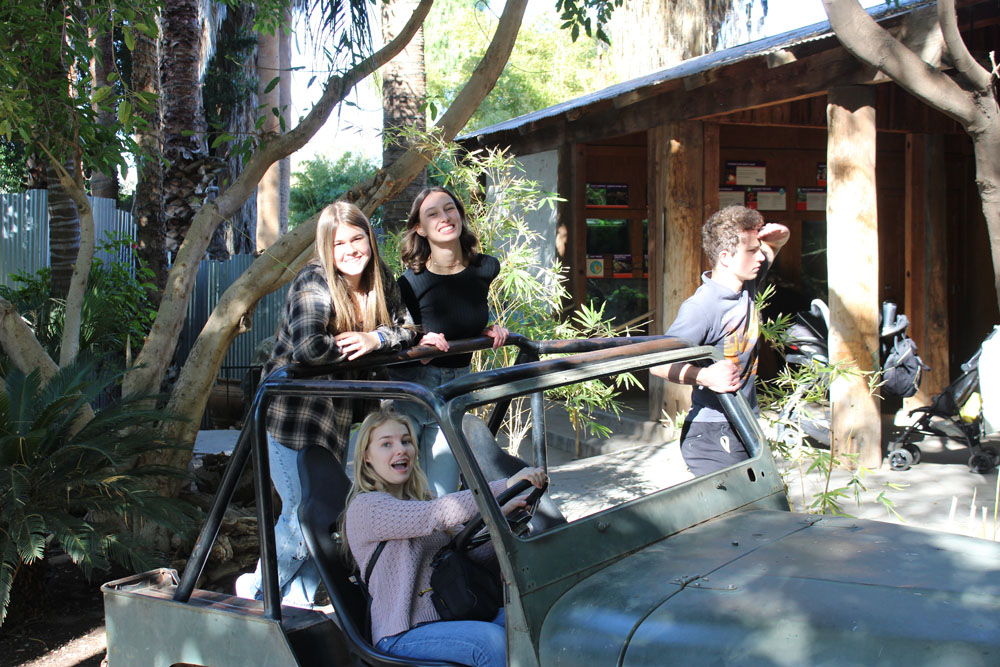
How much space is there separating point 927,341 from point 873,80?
138 inches

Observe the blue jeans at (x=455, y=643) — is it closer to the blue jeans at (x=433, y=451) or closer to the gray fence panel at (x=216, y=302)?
the blue jeans at (x=433, y=451)

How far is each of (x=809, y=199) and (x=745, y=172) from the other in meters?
0.90

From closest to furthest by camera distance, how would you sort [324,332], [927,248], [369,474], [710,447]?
[369,474] → [324,332] → [710,447] → [927,248]

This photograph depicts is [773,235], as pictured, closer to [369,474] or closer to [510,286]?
[510,286]

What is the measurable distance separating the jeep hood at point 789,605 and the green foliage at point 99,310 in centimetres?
481

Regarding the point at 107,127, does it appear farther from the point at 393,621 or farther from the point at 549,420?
the point at 549,420

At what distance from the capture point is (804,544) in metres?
2.40

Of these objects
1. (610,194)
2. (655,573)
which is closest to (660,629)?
(655,573)

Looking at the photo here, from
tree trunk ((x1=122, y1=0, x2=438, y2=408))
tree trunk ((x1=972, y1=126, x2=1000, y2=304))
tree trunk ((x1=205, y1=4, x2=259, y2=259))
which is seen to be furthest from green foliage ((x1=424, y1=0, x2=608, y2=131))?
tree trunk ((x1=972, y1=126, x2=1000, y2=304))

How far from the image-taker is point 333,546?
2.63m

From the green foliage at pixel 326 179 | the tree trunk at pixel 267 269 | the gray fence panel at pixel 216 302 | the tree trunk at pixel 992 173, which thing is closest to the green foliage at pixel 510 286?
the tree trunk at pixel 267 269

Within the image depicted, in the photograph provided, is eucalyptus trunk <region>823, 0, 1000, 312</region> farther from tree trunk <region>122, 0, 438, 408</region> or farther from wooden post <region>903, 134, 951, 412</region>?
wooden post <region>903, 134, 951, 412</region>

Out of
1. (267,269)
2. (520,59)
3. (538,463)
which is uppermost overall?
(520,59)

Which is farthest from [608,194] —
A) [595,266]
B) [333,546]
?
[333,546]
